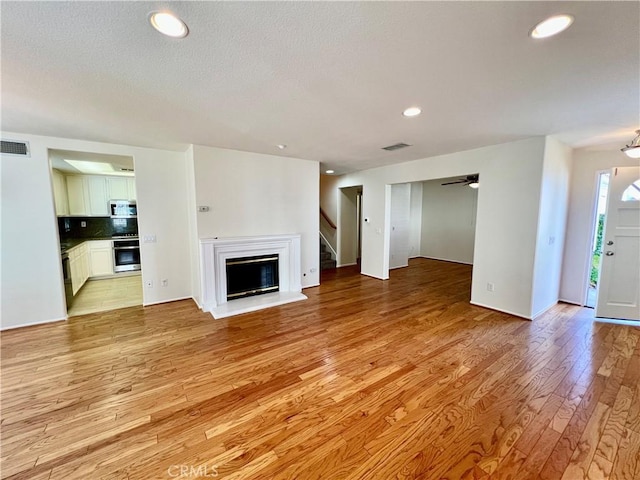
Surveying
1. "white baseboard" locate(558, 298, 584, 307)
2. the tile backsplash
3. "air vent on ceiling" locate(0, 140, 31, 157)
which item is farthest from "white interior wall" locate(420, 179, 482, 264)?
"air vent on ceiling" locate(0, 140, 31, 157)

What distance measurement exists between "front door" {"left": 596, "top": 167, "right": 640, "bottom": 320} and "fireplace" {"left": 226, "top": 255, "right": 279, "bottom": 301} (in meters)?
5.15

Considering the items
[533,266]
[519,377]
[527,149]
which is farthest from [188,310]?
[527,149]

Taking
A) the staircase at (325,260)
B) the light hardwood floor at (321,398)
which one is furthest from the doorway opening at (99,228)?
the staircase at (325,260)

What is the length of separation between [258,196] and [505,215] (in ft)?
12.9

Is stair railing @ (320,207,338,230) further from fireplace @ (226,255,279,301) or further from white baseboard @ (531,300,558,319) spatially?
white baseboard @ (531,300,558,319)

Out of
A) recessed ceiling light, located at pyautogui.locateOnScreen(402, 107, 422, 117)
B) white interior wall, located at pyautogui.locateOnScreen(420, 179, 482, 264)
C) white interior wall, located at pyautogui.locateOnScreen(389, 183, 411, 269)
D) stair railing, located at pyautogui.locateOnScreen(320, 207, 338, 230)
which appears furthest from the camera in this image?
white interior wall, located at pyautogui.locateOnScreen(420, 179, 482, 264)

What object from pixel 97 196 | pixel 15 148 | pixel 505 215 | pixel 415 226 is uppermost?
pixel 15 148

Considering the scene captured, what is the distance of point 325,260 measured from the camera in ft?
23.4

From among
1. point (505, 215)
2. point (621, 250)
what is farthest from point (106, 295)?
point (621, 250)

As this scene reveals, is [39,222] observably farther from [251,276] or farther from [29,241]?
[251,276]

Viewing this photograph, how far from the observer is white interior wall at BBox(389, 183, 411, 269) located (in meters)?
6.97

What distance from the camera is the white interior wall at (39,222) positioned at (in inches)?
130

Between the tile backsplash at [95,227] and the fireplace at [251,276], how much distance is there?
375 cm

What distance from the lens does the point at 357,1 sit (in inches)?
48.5
